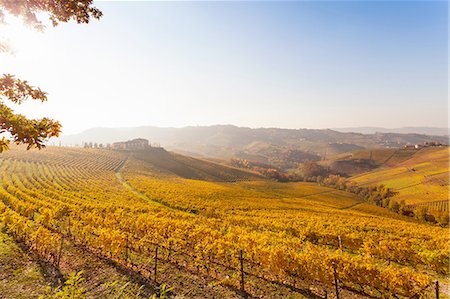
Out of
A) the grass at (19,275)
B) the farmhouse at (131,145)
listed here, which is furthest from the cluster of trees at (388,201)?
the farmhouse at (131,145)

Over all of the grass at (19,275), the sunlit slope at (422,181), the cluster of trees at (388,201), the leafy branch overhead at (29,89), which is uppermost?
the leafy branch overhead at (29,89)

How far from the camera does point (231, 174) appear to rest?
143875 millimetres

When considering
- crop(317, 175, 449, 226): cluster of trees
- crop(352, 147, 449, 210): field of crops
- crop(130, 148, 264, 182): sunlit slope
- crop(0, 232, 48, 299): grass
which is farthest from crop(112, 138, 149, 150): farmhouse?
crop(352, 147, 449, 210): field of crops

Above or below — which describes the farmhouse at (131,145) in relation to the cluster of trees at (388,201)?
above

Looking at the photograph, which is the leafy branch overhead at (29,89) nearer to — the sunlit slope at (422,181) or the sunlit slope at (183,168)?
the sunlit slope at (183,168)

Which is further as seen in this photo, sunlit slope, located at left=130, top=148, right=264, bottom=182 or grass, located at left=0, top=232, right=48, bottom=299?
sunlit slope, located at left=130, top=148, right=264, bottom=182

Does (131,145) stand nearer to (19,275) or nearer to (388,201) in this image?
(388,201)

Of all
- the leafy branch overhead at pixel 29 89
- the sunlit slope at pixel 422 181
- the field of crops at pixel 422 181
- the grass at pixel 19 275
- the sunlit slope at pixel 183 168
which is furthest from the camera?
the sunlit slope at pixel 183 168

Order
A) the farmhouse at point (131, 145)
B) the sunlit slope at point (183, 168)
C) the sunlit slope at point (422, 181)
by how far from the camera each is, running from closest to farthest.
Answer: the sunlit slope at point (422, 181) → the sunlit slope at point (183, 168) → the farmhouse at point (131, 145)

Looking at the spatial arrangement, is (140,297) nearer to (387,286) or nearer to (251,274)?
(251,274)

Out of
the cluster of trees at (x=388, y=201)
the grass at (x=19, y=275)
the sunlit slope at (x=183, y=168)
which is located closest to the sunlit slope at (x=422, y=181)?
the cluster of trees at (x=388, y=201)

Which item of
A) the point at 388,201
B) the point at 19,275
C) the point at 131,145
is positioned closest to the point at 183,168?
the point at 131,145

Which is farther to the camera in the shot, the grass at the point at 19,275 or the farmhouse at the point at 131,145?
the farmhouse at the point at 131,145

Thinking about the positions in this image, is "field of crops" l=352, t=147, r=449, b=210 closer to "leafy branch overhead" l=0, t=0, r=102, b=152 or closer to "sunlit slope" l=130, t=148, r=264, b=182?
"sunlit slope" l=130, t=148, r=264, b=182
